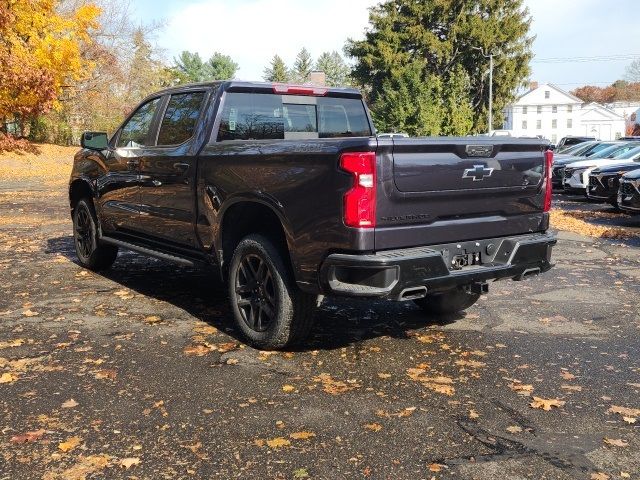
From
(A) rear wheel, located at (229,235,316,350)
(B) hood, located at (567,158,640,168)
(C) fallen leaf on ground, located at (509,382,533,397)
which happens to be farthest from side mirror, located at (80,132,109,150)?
(B) hood, located at (567,158,640,168)

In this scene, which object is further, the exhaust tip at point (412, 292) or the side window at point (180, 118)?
the side window at point (180, 118)

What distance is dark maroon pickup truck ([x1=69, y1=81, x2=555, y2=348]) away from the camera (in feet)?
13.3

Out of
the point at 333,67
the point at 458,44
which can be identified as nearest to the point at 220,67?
the point at 333,67

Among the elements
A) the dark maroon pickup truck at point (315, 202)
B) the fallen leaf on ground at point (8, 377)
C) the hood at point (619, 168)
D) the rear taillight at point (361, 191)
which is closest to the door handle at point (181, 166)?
the dark maroon pickup truck at point (315, 202)

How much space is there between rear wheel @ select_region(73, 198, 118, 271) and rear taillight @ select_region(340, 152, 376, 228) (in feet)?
14.8

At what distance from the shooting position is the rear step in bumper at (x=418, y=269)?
13.2ft

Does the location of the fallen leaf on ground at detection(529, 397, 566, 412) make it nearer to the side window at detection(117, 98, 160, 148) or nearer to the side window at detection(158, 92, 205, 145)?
the side window at detection(158, 92, 205, 145)

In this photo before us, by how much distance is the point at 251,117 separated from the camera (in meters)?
5.66

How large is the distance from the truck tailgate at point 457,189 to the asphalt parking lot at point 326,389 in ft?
3.17

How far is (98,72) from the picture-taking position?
1471 inches

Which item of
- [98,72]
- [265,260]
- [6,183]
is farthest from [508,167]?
[98,72]

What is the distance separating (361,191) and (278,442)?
60.8 inches

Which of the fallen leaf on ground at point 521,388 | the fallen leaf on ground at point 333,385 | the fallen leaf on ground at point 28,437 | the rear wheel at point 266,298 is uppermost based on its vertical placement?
the rear wheel at point 266,298

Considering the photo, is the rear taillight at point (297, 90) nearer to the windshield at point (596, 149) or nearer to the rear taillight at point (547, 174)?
the rear taillight at point (547, 174)
